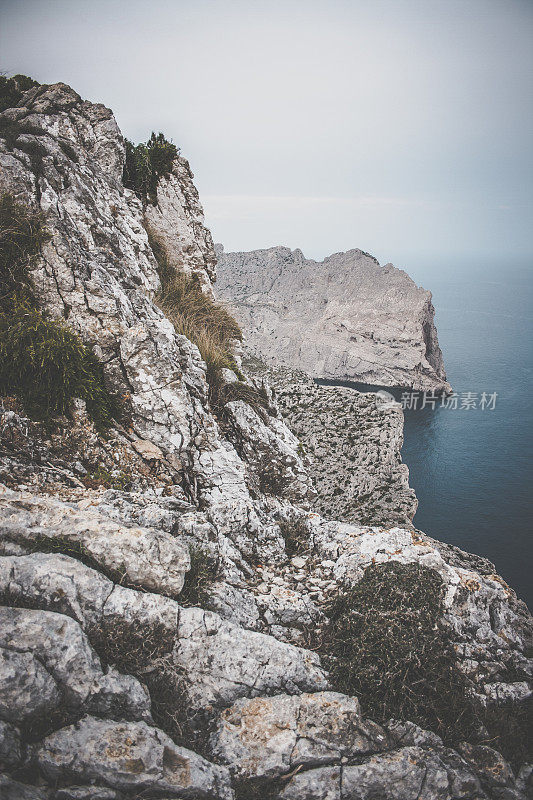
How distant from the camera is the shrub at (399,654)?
14.2 feet

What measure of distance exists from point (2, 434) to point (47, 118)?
9338 mm

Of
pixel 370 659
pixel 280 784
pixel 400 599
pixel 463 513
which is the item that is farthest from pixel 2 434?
pixel 463 513

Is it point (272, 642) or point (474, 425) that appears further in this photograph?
point (474, 425)

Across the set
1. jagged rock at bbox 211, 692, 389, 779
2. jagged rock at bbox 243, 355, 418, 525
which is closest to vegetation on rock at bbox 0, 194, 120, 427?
jagged rock at bbox 211, 692, 389, 779

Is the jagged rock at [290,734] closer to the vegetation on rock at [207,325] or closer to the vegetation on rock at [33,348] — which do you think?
the vegetation on rock at [33,348]

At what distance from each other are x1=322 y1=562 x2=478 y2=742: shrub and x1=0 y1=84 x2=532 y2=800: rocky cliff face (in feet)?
0.09

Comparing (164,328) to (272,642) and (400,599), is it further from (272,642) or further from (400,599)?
(400,599)

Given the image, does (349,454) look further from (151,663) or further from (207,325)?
(151,663)

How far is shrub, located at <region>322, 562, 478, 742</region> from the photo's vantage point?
14.2ft

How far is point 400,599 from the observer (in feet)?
17.3

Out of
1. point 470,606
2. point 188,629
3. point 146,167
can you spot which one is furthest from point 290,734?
point 146,167

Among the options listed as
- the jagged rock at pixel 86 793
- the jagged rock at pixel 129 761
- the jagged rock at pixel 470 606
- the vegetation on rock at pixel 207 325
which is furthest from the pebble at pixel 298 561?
the jagged rock at pixel 86 793

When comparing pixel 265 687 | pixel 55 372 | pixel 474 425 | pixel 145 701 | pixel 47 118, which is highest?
pixel 47 118

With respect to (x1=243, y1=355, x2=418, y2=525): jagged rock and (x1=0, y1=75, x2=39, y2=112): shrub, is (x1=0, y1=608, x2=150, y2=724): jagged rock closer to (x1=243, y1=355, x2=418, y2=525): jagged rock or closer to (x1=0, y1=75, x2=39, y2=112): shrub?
(x1=0, y1=75, x2=39, y2=112): shrub
